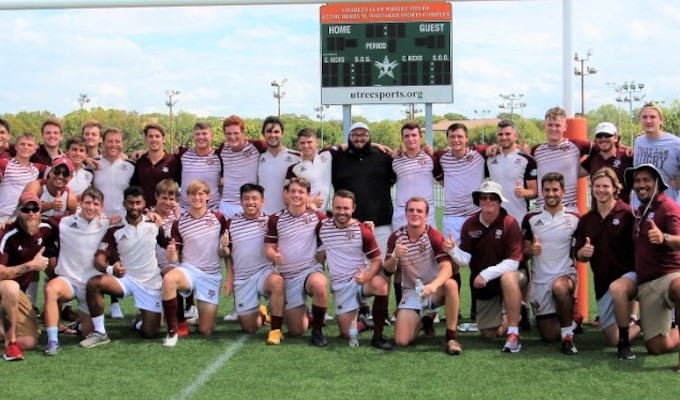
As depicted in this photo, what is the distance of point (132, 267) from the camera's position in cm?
640

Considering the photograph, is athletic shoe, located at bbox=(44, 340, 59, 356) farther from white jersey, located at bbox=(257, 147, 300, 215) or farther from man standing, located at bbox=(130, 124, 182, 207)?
white jersey, located at bbox=(257, 147, 300, 215)

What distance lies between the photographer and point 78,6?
26.5 feet

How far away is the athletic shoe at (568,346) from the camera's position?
5747mm

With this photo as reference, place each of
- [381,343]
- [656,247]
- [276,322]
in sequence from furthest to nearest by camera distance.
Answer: [276,322]
[381,343]
[656,247]

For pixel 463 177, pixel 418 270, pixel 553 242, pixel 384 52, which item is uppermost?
pixel 384 52

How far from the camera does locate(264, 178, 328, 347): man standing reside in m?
6.36

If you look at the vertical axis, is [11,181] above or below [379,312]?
above

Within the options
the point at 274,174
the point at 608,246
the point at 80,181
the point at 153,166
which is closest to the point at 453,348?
the point at 608,246

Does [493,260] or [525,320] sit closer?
[493,260]

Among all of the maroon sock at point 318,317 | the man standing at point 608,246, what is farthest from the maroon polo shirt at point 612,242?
the maroon sock at point 318,317

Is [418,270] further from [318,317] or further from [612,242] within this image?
[612,242]

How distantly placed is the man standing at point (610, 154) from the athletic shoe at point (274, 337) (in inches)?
117

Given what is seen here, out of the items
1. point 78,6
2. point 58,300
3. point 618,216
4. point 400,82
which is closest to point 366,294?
point 618,216

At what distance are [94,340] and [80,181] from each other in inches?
68.1
